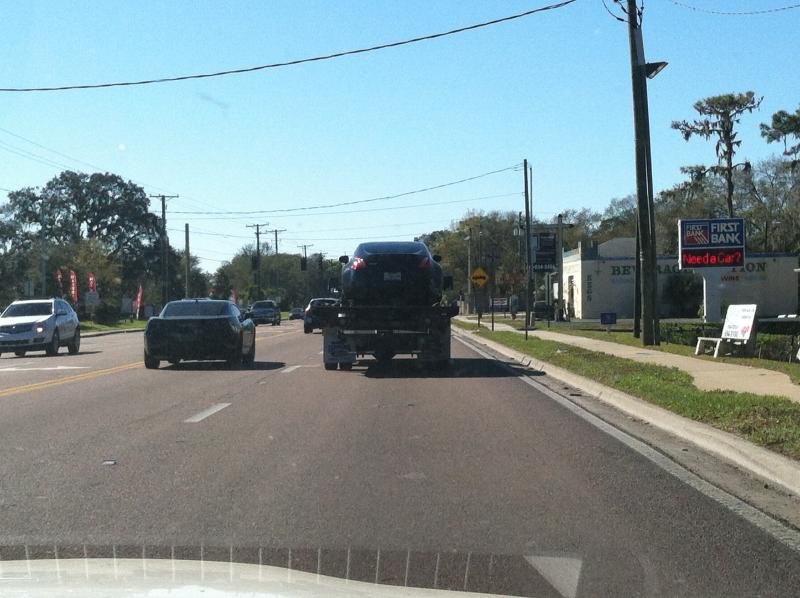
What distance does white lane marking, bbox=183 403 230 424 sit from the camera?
1282cm

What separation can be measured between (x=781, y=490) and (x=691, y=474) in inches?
35.8

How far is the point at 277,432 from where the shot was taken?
11719mm

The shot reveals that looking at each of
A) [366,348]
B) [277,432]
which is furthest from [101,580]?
[366,348]

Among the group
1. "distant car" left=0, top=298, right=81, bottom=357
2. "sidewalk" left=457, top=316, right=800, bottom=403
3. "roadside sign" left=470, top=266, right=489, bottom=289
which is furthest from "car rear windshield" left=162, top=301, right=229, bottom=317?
"roadside sign" left=470, top=266, right=489, bottom=289

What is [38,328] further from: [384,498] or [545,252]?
[545,252]

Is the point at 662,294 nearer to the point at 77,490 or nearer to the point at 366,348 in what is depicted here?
the point at 366,348

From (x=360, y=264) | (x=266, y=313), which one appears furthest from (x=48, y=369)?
(x=266, y=313)

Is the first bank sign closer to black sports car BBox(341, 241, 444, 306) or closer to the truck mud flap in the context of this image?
black sports car BBox(341, 241, 444, 306)

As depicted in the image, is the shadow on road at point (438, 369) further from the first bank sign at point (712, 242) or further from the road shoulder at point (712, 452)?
the first bank sign at point (712, 242)

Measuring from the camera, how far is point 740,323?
2447cm

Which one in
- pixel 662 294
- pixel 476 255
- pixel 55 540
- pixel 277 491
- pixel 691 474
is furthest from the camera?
pixel 476 255

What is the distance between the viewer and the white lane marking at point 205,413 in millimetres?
12820

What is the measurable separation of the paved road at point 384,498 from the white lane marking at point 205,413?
77mm

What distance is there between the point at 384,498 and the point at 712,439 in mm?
4446
